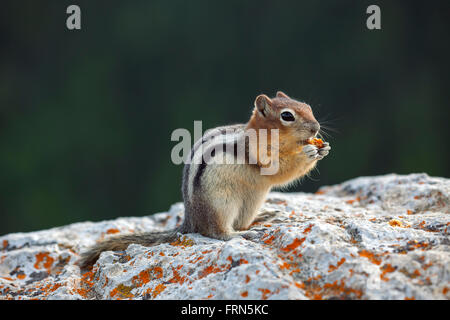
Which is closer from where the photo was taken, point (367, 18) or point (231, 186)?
point (231, 186)

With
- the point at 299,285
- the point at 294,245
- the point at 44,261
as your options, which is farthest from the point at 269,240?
the point at 44,261

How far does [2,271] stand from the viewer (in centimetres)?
370

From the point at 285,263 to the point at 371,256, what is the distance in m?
0.45

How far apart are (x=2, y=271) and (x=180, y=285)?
1.84m

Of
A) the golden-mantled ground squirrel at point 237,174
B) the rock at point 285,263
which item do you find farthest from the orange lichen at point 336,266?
the golden-mantled ground squirrel at point 237,174

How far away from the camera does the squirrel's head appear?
12.1 feet

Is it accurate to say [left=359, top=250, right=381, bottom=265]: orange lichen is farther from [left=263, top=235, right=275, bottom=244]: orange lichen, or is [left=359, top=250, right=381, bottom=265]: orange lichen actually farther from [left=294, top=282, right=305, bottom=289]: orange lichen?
[left=263, top=235, right=275, bottom=244]: orange lichen

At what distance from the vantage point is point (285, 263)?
2525 millimetres

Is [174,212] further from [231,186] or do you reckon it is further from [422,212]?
[422,212]

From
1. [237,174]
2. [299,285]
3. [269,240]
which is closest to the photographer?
[299,285]

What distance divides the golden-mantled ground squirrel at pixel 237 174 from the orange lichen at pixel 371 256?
3.53ft

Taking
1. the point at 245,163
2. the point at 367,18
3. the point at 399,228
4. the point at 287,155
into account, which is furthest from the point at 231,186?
the point at 367,18

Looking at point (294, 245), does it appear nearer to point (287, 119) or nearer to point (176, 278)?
point (176, 278)

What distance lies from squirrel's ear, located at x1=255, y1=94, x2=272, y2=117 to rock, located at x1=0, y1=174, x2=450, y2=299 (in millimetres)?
855
